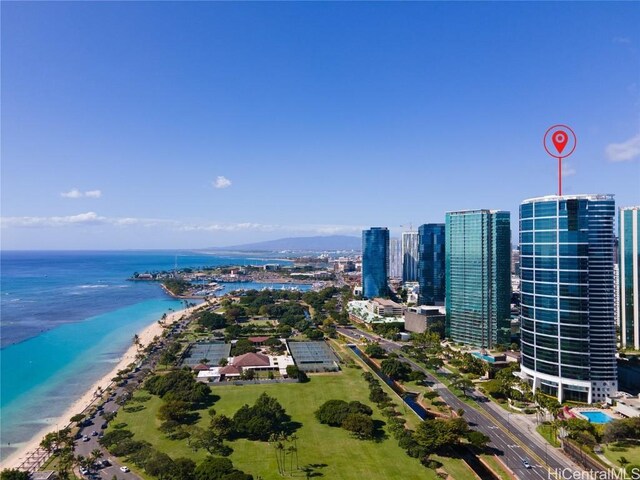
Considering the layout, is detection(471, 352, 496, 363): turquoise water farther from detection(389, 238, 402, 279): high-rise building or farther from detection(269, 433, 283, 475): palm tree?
detection(389, 238, 402, 279): high-rise building

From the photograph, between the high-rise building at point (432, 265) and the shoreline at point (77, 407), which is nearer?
the shoreline at point (77, 407)

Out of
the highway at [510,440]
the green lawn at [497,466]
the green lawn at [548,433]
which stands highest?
the green lawn at [548,433]

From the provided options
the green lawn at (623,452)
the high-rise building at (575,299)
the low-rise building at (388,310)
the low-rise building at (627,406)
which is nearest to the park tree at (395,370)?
the high-rise building at (575,299)

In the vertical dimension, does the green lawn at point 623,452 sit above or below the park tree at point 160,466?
below

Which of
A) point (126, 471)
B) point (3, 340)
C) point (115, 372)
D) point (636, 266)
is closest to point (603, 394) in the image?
point (636, 266)

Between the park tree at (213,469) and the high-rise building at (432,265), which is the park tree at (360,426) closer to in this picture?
the park tree at (213,469)

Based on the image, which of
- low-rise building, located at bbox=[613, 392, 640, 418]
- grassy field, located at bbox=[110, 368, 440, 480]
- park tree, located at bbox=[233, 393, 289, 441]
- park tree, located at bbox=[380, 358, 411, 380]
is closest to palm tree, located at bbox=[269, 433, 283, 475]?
grassy field, located at bbox=[110, 368, 440, 480]
